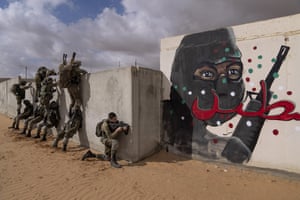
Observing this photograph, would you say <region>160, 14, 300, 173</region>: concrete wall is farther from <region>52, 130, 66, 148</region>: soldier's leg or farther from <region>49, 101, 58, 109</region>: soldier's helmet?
<region>49, 101, 58, 109</region>: soldier's helmet

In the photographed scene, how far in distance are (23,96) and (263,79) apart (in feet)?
40.1

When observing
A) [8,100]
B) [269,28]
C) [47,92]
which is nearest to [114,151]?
[269,28]

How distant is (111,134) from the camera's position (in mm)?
5371

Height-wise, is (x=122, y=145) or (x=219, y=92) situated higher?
(x=219, y=92)

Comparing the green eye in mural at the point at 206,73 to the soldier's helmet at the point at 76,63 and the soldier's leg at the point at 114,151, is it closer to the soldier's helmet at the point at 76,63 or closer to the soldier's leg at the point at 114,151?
the soldier's leg at the point at 114,151

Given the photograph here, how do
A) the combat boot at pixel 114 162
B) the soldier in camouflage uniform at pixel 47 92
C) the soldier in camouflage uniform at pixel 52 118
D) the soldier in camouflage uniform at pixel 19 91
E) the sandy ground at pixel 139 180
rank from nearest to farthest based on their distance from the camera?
the sandy ground at pixel 139 180, the combat boot at pixel 114 162, the soldier in camouflage uniform at pixel 52 118, the soldier in camouflage uniform at pixel 47 92, the soldier in camouflage uniform at pixel 19 91

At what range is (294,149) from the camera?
4.15m

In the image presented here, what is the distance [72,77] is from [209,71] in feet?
15.0

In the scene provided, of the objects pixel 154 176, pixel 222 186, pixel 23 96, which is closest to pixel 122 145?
pixel 154 176

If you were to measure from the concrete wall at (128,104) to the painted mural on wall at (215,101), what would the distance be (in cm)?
51

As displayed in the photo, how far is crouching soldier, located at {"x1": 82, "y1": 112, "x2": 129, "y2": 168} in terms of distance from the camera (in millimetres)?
5262

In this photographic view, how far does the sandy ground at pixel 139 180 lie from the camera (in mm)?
3744

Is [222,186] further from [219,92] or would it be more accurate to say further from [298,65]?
[298,65]

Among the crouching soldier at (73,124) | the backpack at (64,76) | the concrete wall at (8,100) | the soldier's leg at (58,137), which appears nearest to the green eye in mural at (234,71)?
the crouching soldier at (73,124)
